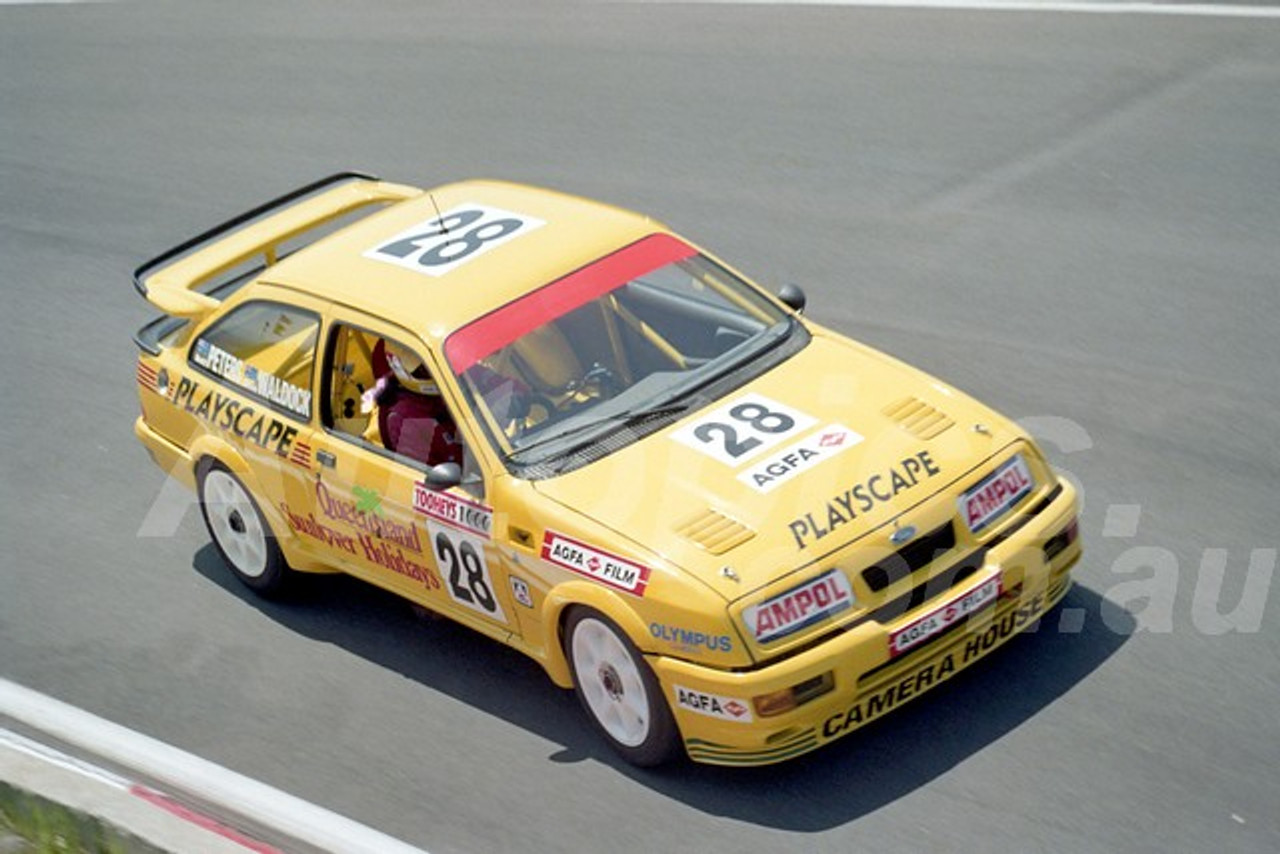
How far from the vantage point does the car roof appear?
27.0 ft

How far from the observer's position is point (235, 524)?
9.20m

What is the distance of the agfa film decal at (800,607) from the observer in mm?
6906

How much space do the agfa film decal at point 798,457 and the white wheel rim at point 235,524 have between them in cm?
262

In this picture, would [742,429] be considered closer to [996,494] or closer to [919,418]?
[919,418]

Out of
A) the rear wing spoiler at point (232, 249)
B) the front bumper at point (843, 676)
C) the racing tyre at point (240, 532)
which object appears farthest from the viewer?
the rear wing spoiler at point (232, 249)

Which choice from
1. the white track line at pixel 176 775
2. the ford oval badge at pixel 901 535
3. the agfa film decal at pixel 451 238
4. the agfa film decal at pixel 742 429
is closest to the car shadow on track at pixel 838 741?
the ford oval badge at pixel 901 535

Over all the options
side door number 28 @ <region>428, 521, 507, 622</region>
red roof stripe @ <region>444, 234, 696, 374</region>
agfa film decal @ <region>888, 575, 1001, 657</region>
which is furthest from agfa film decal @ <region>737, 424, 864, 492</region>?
red roof stripe @ <region>444, 234, 696, 374</region>

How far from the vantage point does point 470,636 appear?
28.0 ft

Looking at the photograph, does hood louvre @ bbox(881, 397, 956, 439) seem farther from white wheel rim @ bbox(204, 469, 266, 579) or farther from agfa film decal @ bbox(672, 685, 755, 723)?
white wheel rim @ bbox(204, 469, 266, 579)

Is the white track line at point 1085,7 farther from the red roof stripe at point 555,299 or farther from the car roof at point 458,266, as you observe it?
the red roof stripe at point 555,299

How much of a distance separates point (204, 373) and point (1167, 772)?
4693 millimetres

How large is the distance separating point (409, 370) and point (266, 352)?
1.00m

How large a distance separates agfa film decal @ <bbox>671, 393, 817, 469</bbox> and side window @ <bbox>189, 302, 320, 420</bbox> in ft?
6.01

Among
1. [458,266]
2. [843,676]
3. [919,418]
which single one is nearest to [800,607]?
[843,676]
